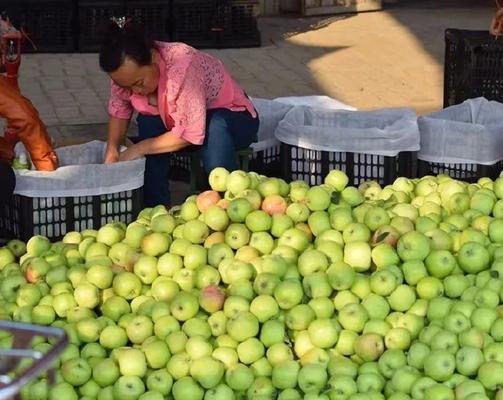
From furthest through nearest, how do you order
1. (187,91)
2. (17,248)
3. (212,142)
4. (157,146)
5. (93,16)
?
(93,16)
(212,142)
(157,146)
(187,91)
(17,248)

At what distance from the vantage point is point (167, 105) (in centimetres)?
542

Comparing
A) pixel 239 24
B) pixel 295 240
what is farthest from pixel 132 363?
→ pixel 239 24

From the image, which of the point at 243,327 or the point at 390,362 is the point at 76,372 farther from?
the point at 390,362

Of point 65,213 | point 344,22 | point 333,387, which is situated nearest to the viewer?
point 333,387

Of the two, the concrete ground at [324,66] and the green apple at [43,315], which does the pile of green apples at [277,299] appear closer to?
the green apple at [43,315]

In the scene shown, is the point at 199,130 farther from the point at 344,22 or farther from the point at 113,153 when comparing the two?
the point at 344,22

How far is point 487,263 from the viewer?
3904 mm

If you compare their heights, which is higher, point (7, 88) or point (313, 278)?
point (7, 88)

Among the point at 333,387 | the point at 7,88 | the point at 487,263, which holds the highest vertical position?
the point at 7,88

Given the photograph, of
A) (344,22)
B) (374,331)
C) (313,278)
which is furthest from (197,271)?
(344,22)

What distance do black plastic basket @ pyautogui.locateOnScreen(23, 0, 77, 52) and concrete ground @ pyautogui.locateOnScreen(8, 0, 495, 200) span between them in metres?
0.14

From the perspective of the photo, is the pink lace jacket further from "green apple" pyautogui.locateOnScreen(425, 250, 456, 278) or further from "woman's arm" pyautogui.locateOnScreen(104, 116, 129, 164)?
"green apple" pyautogui.locateOnScreen(425, 250, 456, 278)

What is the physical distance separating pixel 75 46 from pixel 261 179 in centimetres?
673

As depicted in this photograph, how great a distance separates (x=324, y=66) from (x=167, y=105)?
17.0ft
